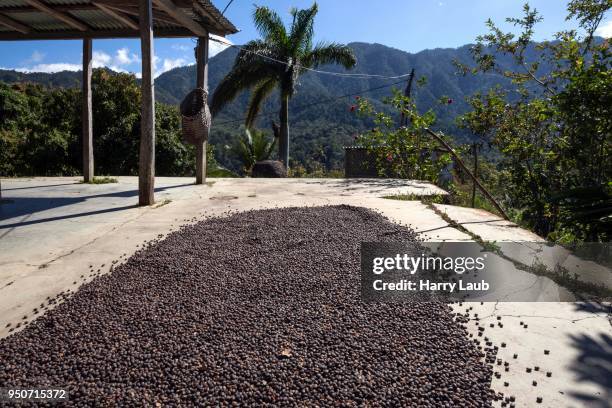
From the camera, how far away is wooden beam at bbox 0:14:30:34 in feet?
23.3

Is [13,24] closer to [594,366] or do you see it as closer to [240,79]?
[240,79]

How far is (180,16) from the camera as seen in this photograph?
20.1 ft

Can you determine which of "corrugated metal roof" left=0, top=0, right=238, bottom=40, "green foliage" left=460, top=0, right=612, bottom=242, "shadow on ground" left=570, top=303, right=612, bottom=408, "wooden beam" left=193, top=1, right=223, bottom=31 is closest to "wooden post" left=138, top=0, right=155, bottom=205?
"corrugated metal roof" left=0, top=0, right=238, bottom=40

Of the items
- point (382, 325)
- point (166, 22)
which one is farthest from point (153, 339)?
point (166, 22)

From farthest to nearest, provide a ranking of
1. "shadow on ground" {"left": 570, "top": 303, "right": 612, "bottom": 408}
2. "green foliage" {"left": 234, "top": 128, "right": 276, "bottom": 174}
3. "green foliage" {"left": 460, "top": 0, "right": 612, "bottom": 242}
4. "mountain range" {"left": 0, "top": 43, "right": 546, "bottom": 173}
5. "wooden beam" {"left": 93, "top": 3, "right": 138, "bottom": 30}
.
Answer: "mountain range" {"left": 0, "top": 43, "right": 546, "bottom": 173} < "green foliage" {"left": 234, "top": 128, "right": 276, "bottom": 174} < "wooden beam" {"left": 93, "top": 3, "right": 138, "bottom": 30} < "green foliage" {"left": 460, "top": 0, "right": 612, "bottom": 242} < "shadow on ground" {"left": 570, "top": 303, "right": 612, "bottom": 408}

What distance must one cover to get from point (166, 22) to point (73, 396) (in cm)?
696

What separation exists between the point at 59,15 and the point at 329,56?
31.5 ft

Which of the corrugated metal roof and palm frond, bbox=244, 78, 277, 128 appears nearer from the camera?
the corrugated metal roof

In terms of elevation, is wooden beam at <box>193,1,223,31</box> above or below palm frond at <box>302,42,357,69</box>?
below

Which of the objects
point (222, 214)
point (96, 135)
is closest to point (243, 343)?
point (222, 214)

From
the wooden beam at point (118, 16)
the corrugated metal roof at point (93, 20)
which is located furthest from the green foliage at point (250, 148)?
the wooden beam at point (118, 16)

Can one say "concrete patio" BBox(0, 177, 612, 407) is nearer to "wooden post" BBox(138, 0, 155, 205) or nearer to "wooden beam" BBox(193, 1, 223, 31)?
"wooden post" BBox(138, 0, 155, 205)

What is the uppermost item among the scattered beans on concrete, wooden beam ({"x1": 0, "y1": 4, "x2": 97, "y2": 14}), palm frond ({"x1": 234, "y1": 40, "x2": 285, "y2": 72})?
palm frond ({"x1": 234, "y1": 40, "x2": 285, "y2": 72})

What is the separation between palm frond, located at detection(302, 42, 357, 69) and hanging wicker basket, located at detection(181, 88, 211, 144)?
28.3 feet
